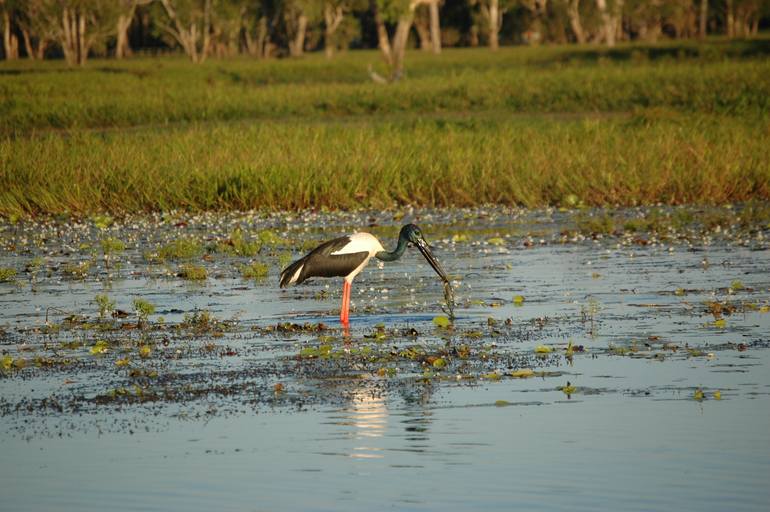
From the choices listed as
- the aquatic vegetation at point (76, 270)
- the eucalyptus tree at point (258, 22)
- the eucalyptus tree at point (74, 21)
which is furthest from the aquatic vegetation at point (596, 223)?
the eucalyptus tree at point (258, 22)

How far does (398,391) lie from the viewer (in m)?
8.49

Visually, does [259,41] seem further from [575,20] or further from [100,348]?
[100,348]

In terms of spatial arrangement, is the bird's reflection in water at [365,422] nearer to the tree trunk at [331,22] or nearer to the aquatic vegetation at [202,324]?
the aquatic vegetation at [202,324]

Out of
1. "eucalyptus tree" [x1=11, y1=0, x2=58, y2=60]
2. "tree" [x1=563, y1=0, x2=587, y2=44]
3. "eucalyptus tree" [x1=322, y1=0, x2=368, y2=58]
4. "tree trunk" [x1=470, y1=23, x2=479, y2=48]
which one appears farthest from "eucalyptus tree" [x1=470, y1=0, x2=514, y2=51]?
"eucalyptus tree" [x1=11, y1=0, x2=58, y2=60]

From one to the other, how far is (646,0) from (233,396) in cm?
8049

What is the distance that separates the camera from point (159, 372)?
29.8ft

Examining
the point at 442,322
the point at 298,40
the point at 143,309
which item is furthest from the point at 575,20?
the point at 143,309

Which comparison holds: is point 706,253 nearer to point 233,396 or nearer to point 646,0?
point 233,396

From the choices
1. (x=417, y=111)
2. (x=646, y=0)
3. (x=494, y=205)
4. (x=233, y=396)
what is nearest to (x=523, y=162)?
(x=494, y=205)

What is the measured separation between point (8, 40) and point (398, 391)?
255 feet

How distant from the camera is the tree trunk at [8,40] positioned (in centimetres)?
7813

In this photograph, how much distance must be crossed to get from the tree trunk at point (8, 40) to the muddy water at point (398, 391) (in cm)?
6718

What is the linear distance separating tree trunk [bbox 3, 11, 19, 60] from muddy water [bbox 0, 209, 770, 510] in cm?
6718

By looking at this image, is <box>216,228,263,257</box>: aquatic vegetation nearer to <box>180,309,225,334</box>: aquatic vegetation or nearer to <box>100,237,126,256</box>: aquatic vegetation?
<box>100,237,126,256</box>: aquatic vegetation
